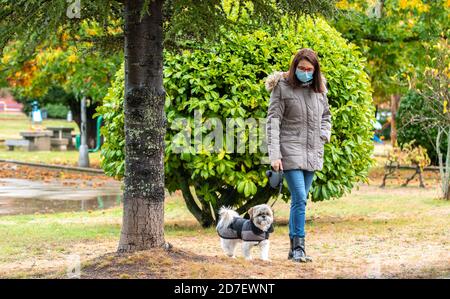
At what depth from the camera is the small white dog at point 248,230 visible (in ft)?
26.4

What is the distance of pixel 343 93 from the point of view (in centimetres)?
1109

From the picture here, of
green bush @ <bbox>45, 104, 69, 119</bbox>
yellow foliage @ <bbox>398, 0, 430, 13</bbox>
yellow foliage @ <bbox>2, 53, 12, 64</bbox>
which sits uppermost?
yellow foliage @ <bbox>398, 0, 430, 13</bbox>

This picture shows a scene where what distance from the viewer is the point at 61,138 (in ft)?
124

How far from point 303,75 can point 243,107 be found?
2508 millimetres

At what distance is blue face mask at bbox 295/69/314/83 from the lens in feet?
26.7

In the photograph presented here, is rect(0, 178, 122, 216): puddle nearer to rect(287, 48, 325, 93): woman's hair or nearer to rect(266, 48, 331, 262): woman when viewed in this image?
rect(266, 48, 331, 262): woman

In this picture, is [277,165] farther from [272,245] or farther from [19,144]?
[19,144]

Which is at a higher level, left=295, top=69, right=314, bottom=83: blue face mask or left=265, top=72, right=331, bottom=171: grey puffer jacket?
left=295, top=69, right=314, bottom=83: blue face mask

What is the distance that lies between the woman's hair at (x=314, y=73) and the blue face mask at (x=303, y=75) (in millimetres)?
48

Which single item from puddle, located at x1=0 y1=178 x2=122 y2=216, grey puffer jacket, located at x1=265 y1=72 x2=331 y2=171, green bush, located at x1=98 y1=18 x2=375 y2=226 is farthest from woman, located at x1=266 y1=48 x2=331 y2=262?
puddle, located at x1=0 y1=178 x2=122 y2=216

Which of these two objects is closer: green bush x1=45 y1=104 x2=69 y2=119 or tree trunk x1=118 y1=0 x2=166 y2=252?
tree trunk x1=118 y1=0 x2=166 y2=252

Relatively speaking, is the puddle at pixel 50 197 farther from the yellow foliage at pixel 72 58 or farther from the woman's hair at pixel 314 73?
the woman's hair at pixel 314 73

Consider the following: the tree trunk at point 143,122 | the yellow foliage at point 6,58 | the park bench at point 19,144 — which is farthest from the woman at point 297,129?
the park bench at point 19,144
